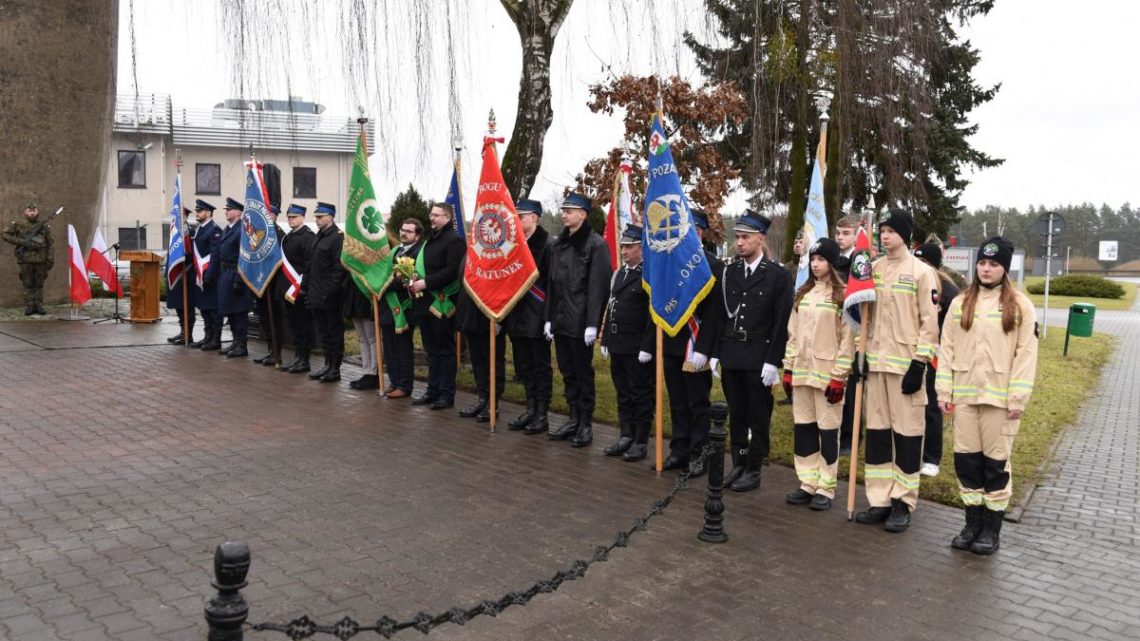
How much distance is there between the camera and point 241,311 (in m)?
13.2

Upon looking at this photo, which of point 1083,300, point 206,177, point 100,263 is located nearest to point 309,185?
point 206,177

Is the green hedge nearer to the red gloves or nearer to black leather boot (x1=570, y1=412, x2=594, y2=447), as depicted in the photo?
black leather boot (x1=570, y1=412, x2=594, y2=447)

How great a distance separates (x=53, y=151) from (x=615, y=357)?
550 inches

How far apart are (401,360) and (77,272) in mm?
10067

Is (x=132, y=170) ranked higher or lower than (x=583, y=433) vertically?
higher

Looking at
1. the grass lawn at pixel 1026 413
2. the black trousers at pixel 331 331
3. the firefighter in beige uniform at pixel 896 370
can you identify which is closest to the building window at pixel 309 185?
the grass lawn at pixel 1026 413

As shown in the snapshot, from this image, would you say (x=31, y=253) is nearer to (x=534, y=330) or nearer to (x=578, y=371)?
(x=534, y=330)

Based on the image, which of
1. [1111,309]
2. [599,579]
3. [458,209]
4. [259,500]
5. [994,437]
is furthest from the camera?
[1111,309]

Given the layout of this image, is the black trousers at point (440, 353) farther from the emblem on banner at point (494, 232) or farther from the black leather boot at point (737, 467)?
the black leather boot at point (737, 467)

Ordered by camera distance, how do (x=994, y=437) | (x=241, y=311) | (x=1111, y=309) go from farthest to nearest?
(x=1111, y=309) → (x=241, y=311) → (x=994, y=437)

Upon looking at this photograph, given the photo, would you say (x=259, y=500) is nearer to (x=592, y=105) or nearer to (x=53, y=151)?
(x=592, y=105)

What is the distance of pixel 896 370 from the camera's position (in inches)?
241

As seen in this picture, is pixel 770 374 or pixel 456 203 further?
pixel 456 203

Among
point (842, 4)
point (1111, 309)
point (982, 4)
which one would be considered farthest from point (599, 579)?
point (1111, 309)
